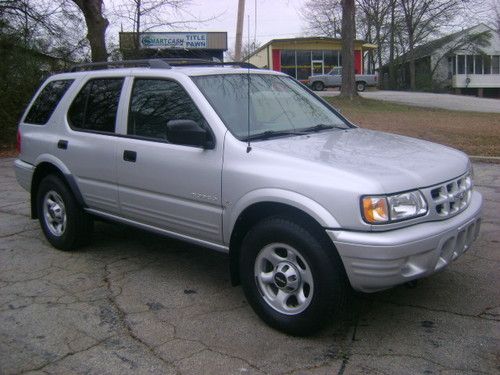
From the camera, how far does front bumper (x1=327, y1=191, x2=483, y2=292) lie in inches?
124

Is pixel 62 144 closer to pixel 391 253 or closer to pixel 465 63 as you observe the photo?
pixel 391 253

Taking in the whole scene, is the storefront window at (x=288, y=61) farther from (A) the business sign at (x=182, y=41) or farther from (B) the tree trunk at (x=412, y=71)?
(B) the tree trunk at (x=412, y=71)

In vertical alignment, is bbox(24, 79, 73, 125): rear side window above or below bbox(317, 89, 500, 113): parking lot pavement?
below

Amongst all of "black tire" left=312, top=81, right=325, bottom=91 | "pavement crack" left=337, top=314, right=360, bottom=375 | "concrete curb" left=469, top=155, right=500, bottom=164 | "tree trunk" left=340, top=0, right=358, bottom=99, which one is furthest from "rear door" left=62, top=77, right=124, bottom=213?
"black tire" left=312, top=81, right=325, bottom=91

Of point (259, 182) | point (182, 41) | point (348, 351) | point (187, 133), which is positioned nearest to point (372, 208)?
point (259, 182)

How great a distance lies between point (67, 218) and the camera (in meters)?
5.27

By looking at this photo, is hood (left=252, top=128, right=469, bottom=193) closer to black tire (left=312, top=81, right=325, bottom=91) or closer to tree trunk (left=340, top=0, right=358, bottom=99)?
tree trunk (left=340, top=0, right=358, bottom=99)

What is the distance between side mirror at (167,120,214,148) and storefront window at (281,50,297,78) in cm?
4477

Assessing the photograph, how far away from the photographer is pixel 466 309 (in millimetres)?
3938

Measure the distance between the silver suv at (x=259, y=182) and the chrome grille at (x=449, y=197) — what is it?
0.01 meters

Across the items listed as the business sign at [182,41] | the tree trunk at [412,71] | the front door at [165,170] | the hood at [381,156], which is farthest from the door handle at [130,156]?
the tree trunk at [412,71]

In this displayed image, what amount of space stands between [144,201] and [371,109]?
17531 millimetres

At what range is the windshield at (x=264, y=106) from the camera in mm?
4137

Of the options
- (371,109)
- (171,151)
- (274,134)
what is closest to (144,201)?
(171,151)
